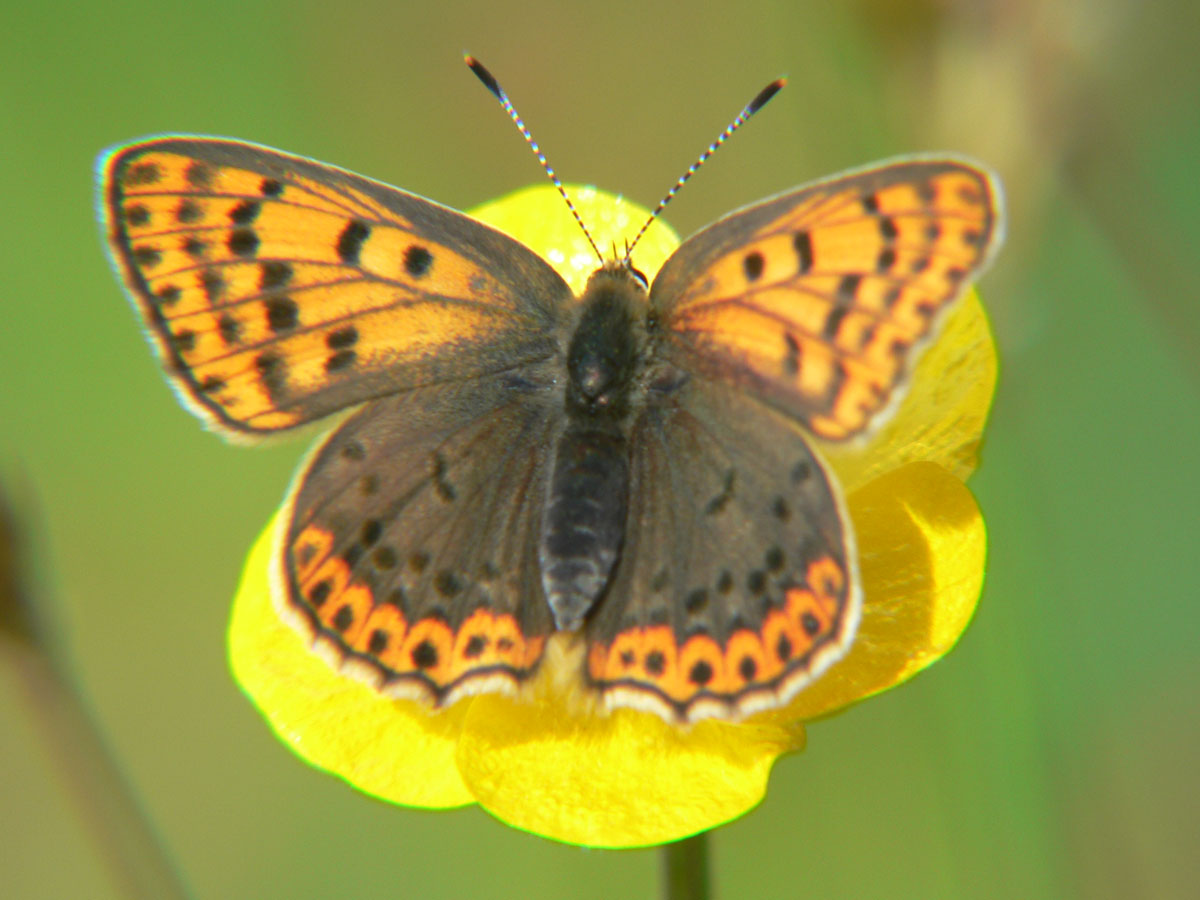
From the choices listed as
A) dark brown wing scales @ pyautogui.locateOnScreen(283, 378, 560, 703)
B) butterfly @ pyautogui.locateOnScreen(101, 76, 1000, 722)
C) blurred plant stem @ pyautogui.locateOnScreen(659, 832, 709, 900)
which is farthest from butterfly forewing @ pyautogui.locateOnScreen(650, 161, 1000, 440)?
blurred plant stem @ pyautogui.locateOnScreen(659, 832, 709, 900)

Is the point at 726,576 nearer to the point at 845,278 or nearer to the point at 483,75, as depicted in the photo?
the point at 845,278

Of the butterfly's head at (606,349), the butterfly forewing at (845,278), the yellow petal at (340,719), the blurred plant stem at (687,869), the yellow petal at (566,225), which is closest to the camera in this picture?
the butterfly forewing at (845,278)

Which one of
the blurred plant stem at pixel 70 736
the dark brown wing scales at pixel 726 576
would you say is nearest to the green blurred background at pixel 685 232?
the blurred plant stem at pixel 70 736

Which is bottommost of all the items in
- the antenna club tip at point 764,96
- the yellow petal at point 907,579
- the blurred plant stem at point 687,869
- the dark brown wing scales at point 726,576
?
the blurred plant stem at point 687,869

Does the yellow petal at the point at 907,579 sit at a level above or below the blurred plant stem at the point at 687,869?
above

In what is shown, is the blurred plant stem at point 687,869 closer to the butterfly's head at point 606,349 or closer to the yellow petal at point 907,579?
the yellow petal at point 907,579

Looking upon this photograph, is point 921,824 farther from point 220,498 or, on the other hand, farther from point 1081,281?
point 220,498

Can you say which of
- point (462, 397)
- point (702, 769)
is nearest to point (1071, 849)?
point (702, 769)

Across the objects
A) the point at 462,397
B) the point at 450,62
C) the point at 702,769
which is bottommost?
the point at 702,769
